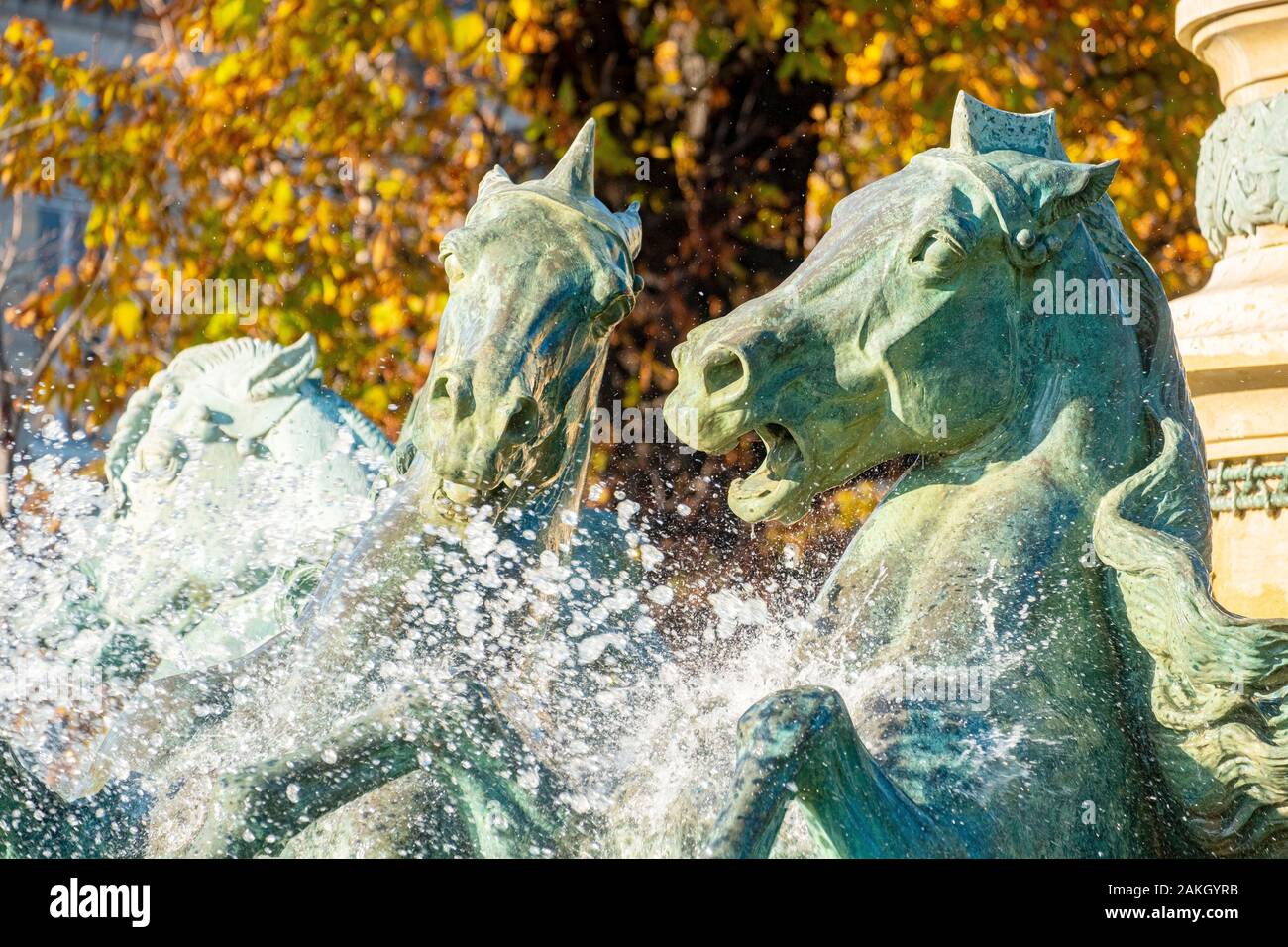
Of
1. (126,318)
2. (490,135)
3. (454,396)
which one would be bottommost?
(126,318)

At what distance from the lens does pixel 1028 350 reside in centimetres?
323

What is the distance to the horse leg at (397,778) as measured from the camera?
2889 mm

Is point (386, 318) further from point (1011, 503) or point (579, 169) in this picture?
point (1011, 503)

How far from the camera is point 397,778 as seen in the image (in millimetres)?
3043

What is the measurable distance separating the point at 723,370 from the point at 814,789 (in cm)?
68

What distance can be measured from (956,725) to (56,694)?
7.30 ft

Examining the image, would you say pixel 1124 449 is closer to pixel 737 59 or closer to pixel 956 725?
pixel 956 725

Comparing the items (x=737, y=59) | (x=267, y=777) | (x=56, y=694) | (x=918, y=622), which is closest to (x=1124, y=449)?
(x=918, y=622)

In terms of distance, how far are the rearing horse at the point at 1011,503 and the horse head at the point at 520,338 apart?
32 cm

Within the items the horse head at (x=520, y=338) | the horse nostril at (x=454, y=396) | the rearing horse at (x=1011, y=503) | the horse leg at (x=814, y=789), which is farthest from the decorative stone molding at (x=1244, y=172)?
the horse leg at (x=814, y=789)
